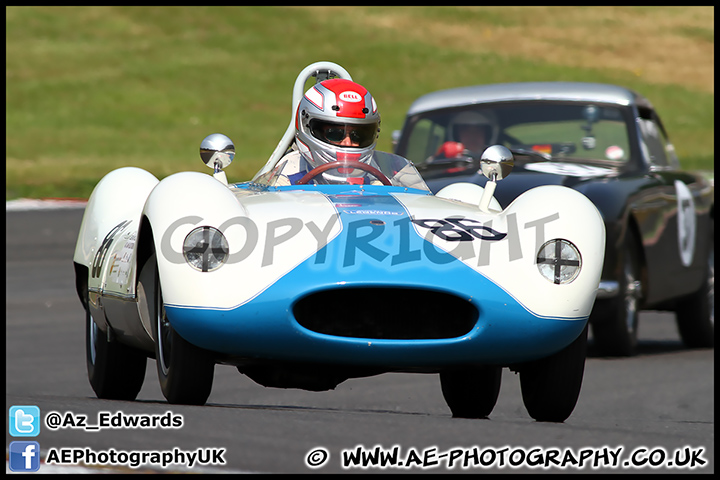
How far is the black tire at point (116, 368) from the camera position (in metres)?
6.05

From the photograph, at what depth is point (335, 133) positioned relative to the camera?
238 inches

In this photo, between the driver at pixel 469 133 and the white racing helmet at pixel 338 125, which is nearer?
the white racing helmet at pixel 338 125

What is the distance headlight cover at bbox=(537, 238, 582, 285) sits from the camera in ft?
15.7

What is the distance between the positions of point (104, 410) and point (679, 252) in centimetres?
586

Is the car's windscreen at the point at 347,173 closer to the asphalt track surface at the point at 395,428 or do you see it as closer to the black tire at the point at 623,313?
the asphalt track surface at the point at 395,428

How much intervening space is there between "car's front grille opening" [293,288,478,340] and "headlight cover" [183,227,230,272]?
1.11 ft

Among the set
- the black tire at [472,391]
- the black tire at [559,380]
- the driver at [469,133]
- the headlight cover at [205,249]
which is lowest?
the black tire at [472,391]

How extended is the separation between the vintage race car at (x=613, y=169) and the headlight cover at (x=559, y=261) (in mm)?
3450

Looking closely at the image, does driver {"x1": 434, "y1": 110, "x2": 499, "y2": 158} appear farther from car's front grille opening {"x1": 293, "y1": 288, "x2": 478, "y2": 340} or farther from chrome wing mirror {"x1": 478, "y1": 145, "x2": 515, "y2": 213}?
car's front grille opening {"x1": 293, "y1": 288, "x2": 478, "y2": 340}

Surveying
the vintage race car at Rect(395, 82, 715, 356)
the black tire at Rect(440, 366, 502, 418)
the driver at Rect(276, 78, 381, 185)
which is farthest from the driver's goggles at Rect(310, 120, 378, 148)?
the vintage race car at Rect(395, 82, 715, 356)

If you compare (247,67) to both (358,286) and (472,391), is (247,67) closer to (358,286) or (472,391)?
(472,391)

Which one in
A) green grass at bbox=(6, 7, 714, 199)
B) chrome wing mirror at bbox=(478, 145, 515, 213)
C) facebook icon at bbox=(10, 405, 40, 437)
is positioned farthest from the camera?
green grass at bbox=(6, 7, 714, 199)

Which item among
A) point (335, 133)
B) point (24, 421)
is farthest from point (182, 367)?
point (335, 133)

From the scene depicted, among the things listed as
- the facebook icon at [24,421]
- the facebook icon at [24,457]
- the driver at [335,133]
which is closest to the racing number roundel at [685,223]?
the driver at [335,133]
